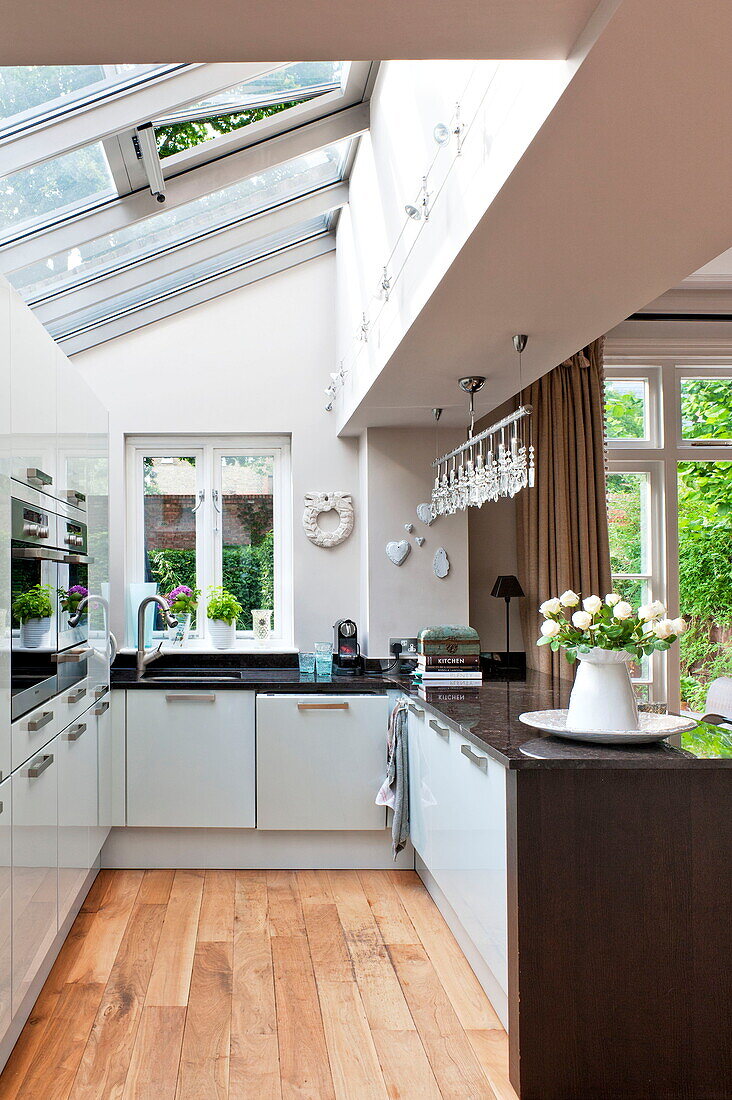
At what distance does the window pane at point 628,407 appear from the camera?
5.13 metres

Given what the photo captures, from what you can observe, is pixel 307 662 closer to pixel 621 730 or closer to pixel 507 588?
pixel 507 588

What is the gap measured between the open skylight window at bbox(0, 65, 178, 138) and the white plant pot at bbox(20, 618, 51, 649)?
4.65 feet

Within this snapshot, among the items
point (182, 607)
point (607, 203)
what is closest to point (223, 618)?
point (182, 607)

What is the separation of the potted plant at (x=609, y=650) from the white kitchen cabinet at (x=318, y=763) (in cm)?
166

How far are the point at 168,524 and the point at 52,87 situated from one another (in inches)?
103

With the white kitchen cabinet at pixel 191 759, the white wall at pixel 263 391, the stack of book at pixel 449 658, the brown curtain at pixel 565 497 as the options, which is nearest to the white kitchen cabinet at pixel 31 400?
the white kitchen cabinet at pixel 191 759

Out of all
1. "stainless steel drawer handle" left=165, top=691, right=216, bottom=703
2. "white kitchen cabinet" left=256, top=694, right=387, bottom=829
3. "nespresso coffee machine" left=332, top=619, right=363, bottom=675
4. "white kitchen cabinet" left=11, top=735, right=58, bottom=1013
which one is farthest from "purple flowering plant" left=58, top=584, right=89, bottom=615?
"nespresso coffee machine" left=332, top=619, right=363, bottom=675

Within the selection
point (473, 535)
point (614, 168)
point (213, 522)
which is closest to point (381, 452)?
point (473, 535)

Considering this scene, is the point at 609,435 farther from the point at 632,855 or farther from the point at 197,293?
the point at 632,855

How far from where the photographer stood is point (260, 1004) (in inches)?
106

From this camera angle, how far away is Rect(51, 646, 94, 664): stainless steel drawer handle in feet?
9.41

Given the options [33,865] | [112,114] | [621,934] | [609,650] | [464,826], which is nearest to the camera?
[621,934]

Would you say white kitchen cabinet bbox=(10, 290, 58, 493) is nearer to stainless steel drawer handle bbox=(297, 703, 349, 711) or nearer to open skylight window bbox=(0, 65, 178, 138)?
open skylight window bbox=(0, 65, 178, 138)

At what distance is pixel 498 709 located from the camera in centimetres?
310
